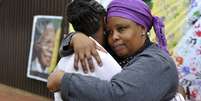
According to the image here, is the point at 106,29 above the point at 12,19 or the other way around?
above

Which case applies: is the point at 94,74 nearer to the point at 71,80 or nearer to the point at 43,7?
the point at 71,80

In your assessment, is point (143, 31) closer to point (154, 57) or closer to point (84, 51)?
point (154, 57)

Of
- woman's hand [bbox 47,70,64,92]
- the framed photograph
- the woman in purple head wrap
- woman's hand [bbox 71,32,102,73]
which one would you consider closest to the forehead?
the woman in purple head wrap

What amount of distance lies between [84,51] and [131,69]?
0.25 meters

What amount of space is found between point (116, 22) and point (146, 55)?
0.22 metres

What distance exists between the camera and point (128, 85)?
1709mm

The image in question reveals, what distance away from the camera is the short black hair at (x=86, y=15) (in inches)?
74.5

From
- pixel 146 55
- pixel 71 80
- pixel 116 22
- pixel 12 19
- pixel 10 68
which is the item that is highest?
pixel 116 22

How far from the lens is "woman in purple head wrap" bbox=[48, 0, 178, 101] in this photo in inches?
67.5

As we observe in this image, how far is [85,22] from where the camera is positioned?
1.91 metres

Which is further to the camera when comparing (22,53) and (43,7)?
(22,53)

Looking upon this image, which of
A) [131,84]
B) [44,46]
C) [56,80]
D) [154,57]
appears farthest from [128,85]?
[44,46]

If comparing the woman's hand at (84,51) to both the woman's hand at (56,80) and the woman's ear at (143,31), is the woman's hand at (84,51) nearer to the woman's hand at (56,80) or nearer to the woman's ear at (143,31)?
the woman's hand at (56,80)

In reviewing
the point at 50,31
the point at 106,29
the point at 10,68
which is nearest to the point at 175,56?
the point at 106,29
